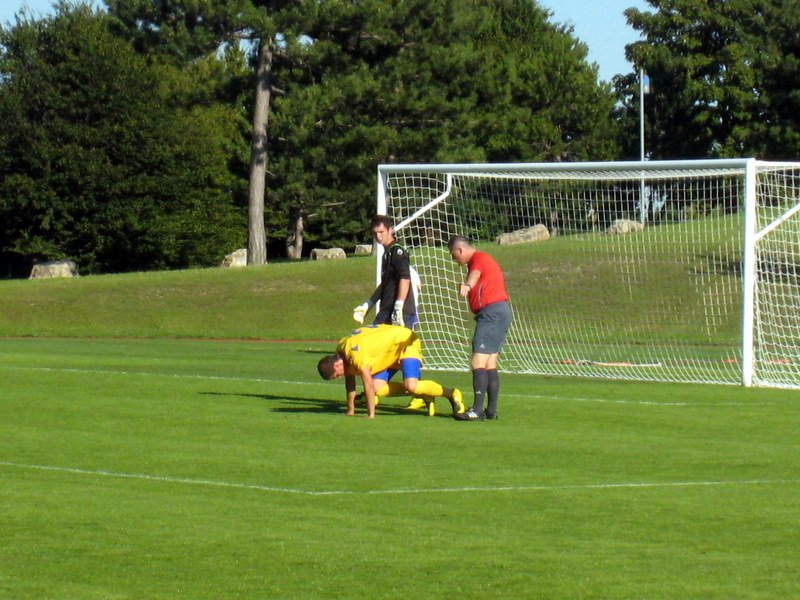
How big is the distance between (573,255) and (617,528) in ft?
79.2

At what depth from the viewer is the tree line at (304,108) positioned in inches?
1746

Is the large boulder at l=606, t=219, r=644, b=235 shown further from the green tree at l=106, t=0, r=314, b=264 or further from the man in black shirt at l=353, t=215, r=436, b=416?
the green tree at l=106, t=0, r=314, b=264

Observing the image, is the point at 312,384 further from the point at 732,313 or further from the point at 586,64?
the point at 586,64

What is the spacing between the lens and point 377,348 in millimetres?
13289

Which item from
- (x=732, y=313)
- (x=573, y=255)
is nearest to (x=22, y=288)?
(x=573, y=255)

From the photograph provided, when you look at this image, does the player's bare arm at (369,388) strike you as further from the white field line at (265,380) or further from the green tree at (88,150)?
the green tree at (88,150)

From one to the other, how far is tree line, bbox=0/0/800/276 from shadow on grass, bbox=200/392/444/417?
26911 mm

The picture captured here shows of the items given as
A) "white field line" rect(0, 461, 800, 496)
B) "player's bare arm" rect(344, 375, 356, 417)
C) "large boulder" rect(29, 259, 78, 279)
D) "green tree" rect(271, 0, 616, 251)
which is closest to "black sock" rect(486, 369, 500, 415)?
"player's bare arm" rect(344, 375, 356, 417)

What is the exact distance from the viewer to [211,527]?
8156mm

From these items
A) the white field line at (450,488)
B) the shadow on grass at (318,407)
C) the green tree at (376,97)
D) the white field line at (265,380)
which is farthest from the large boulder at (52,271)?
the white field line at (450,488)

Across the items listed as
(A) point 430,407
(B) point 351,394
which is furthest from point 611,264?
(B) point 351,394

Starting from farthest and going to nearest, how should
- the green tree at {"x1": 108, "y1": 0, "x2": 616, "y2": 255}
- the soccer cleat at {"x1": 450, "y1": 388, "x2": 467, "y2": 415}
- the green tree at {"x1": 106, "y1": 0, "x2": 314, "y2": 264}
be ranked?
1. the green tree at {"x1": 108, "y1": 0, "x2": 616, "y2": 255}
2. the green tree at {"x1": 106, "y1": 0, "x2": 314, "y2": 264}
3. the soccer cleat at {"x1": 450, "y1": 388, "x2": 467, "y2": 415}

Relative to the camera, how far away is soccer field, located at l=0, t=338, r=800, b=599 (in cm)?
694

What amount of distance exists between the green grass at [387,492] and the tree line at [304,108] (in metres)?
26.8
